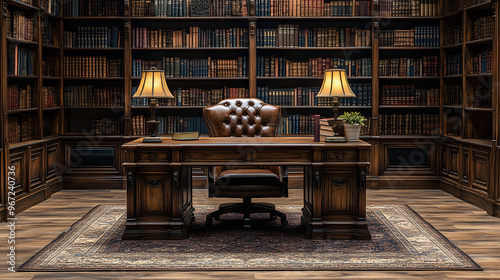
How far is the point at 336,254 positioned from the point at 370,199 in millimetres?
2343

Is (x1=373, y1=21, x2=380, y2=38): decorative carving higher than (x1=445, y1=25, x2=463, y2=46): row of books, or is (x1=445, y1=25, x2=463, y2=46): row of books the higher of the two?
(x1=373, y1=21, x2=380, y2=38): decorative carving

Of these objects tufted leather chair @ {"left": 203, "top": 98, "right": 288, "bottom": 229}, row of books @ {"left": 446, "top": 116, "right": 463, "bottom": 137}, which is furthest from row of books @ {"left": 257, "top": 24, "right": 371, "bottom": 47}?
tufted leather chair @ {"left": 203, "top": 98, "right": 288, "bottom": 229}

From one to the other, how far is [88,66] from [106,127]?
775 millimetres

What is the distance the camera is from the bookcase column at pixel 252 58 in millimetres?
6641

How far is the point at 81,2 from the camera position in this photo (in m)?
6.68

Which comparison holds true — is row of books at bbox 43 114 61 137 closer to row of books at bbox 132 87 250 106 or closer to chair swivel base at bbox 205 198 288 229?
row of books at bbox 132 87 250 106

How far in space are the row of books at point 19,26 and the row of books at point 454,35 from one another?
15.5ft

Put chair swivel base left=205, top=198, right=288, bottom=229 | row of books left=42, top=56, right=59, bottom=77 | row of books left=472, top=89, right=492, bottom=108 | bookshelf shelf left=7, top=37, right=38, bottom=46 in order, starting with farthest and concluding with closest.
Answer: row of books left=42, top=56, right=59, bottom=77 → row of books left=472, top=89, right=492, bottom=108 → bookshelf shelf left=7, top=37, right=38, bottom=46 → chair swivel base left=205, top=198, right=288, bottom=229

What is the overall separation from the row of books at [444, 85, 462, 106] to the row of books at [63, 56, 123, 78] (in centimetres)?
396

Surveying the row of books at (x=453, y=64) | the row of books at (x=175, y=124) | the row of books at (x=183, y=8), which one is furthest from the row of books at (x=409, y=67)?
the row of books at (x=175, y=124)

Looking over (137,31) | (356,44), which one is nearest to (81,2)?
(137,31)

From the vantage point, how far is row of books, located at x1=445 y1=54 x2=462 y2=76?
638cm

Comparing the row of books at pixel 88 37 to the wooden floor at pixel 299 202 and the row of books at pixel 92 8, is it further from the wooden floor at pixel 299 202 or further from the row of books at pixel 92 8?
the wooden floor at pixel 299 202

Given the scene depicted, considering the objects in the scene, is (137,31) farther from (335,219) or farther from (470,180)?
(470,180)
